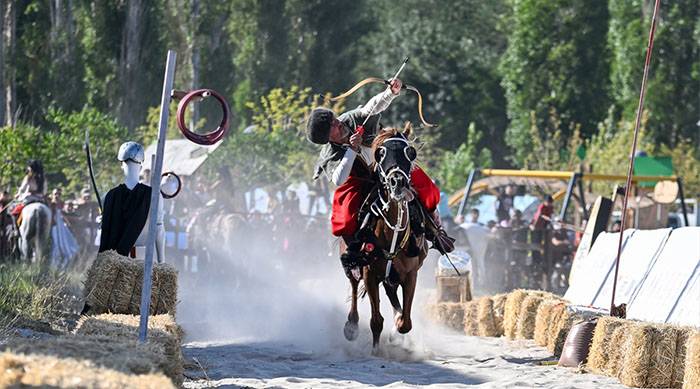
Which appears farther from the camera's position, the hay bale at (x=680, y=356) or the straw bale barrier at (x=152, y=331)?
the hay bale at (x=680, y=356)

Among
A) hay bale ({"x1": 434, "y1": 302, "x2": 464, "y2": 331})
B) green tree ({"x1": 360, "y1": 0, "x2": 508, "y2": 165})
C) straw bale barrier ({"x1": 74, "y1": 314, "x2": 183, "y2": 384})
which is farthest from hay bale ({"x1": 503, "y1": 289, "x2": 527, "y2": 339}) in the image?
green tree ({"x1": 360, "y1": 0, "x2": 508, "y2": 165})

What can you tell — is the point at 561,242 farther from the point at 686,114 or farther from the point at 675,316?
the point at 686,114

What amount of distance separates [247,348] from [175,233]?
12746 mm

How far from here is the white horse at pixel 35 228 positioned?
2022 cm

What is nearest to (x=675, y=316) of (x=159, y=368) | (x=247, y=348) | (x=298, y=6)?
(x=247, y=348)

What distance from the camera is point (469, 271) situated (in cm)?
1831

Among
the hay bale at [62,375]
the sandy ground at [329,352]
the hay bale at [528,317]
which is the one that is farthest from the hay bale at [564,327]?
the hay bale at [62,375]

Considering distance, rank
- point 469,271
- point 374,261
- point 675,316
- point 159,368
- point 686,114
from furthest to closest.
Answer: point 686,114, point 469,271, point 374,261, point 675,316, point 159,368

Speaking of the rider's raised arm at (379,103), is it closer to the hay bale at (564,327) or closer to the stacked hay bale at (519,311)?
the hay bale at (564,327)

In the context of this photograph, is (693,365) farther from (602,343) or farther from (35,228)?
(35,228)

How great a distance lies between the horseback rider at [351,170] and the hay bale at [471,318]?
3.04 meters

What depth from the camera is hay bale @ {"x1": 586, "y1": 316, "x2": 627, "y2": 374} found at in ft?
38.4

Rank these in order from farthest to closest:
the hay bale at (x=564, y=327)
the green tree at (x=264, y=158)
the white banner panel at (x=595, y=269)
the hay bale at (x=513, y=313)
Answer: the green tree at (x=264, y=158) → the hay bale at (x=513, y=313) → the white banner panel at (x=595, y=269) → the hay bale at (x=564, y=327)

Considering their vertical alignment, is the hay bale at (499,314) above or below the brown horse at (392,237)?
below
